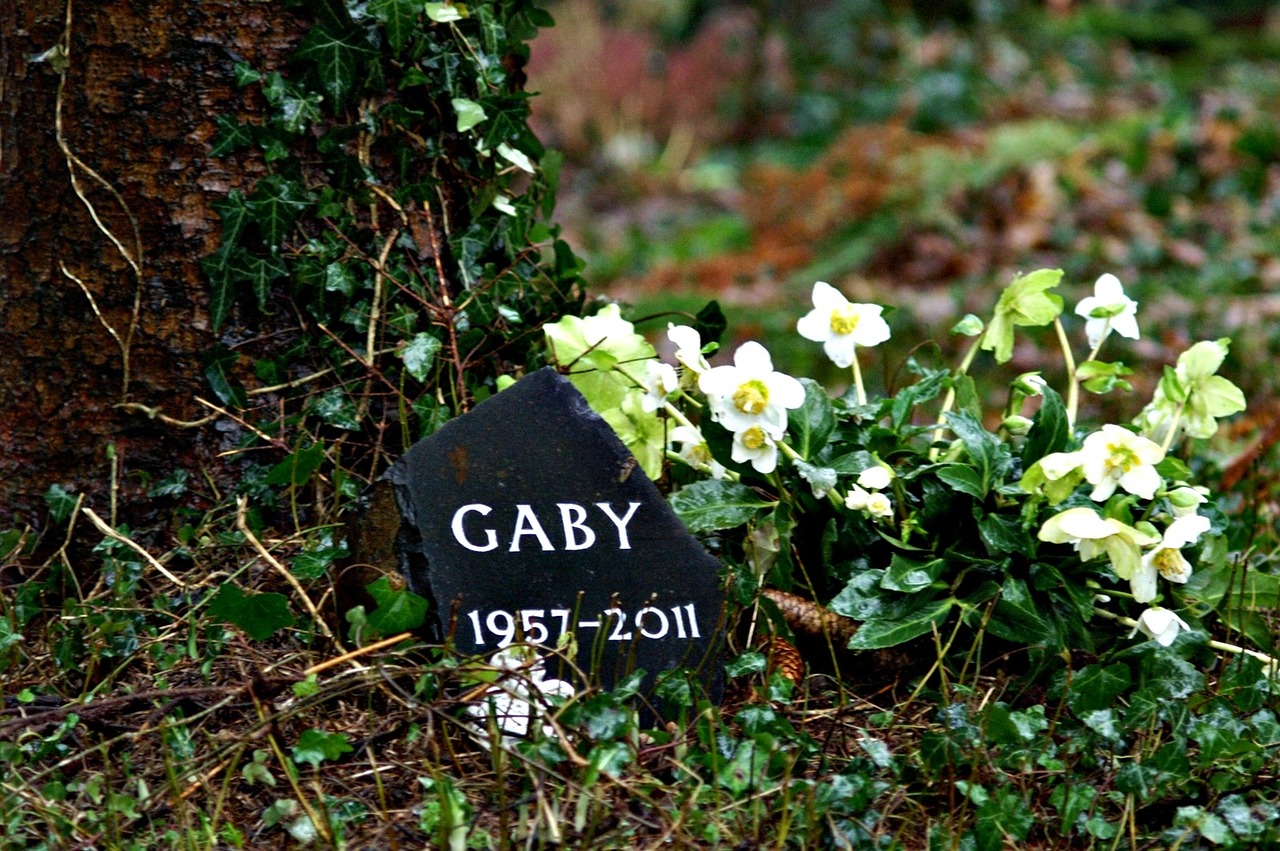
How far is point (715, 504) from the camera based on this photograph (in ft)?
7.20

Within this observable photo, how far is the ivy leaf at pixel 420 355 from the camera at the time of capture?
2361 millimetres

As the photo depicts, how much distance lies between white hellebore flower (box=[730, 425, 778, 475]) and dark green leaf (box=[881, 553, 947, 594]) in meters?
0.26

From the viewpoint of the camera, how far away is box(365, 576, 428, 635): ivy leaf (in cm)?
194

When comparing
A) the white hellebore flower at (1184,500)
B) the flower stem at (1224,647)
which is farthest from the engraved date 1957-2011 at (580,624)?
the white hellebore flower at (1184,500)

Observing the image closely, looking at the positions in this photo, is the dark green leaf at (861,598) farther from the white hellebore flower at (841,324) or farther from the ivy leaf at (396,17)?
the ivy leaf at (396,17)

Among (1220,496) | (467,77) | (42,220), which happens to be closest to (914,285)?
(1220,496)

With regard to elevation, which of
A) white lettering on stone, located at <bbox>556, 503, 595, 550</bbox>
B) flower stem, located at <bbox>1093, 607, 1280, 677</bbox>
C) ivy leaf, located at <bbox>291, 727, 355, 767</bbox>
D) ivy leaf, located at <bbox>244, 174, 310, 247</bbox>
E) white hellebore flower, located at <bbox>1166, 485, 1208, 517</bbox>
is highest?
ivy leaf, located at <bbox>244, 174, 310, 247</bbox>

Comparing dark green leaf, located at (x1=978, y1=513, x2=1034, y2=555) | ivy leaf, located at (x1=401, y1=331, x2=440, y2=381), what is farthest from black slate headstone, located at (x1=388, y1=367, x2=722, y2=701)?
dark green leaf, located at (x1=978, y1=513, x2=1034, y2=555)

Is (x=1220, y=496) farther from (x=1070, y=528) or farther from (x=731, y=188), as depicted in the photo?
(x=731, y=188)

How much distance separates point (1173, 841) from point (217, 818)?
1.29 m

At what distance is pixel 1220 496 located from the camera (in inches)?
124

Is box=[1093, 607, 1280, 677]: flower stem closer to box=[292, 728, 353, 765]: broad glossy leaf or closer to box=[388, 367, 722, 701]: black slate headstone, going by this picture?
box=[388, 367, 722, 701]: black slate headstone

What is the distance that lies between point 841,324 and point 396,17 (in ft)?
3.14

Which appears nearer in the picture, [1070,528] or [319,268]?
[1070,528]
